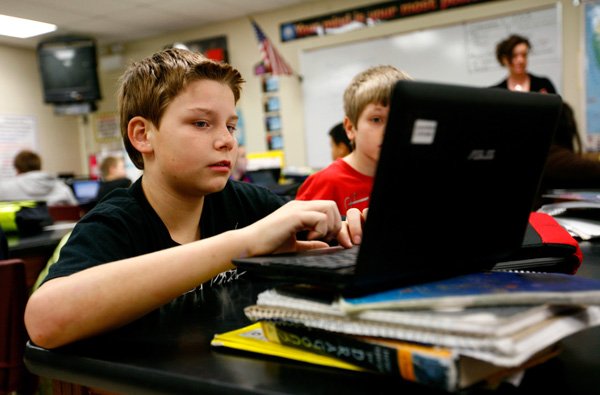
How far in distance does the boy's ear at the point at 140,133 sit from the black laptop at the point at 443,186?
0.51 metres

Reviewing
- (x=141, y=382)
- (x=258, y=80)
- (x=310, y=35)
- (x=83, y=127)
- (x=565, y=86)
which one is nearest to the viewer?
(x=141, y=382)

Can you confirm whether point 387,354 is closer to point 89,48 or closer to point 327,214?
point 327,214

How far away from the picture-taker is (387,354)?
0.46 meters

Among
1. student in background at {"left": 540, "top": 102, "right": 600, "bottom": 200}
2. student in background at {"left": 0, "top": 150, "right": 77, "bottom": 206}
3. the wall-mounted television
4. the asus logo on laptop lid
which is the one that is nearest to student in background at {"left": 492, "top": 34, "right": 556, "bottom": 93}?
student in background at {"left": 540, "top": 102, "right": 600, "bottom": 200}

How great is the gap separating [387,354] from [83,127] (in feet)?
26.4

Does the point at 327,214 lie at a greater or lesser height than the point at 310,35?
lesser

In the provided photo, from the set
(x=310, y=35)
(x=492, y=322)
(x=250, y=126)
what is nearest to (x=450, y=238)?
(x=492, y=322)

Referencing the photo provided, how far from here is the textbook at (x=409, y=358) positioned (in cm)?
42

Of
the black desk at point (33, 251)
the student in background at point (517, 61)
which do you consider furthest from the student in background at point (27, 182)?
the student in background at point (517, 61)

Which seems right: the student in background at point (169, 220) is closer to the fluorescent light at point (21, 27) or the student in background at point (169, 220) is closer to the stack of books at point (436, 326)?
the stack of books at point (436, 326)

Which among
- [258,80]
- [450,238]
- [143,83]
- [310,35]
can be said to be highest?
[310,35]

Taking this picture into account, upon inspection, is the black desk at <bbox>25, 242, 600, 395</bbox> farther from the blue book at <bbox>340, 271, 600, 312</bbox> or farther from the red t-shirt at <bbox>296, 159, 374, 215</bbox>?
the red t-shirt at <bbox>296, 159, 374, 215</bbox>

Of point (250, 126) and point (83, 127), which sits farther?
point (83, 127)

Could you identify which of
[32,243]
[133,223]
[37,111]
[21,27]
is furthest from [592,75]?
[37,111]
